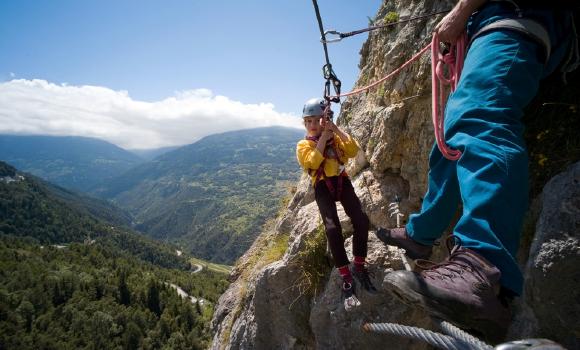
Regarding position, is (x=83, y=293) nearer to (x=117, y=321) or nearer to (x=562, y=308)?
(x=117, y=321)

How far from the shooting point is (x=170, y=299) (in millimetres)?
92875

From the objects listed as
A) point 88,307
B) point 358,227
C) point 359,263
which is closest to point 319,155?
point 358,227

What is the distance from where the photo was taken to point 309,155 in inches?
182

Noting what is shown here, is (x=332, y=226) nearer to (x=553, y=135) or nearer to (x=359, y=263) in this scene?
(x=359, y=263)

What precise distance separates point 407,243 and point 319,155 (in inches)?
68.0

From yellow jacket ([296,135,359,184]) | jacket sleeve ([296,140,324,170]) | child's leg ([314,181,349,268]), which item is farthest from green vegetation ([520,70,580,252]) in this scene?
jacket sleeve ([296,140,324,170])

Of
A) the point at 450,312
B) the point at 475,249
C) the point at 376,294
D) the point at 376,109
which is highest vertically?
the point at 376,109

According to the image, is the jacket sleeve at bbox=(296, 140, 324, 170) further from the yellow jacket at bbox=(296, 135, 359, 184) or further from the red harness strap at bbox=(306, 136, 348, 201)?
the red harness strap at bbox=(306, 136, 348, 201)

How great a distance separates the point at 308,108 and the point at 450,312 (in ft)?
12.0

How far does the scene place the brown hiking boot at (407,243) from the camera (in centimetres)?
313

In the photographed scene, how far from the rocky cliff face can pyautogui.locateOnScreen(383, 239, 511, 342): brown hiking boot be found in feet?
4.25

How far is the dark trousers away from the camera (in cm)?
445

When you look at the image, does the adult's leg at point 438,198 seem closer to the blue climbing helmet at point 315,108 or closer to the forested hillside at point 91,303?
the blue climbing helmet at point 315,108

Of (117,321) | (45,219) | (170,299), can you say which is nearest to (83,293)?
(117,321)
